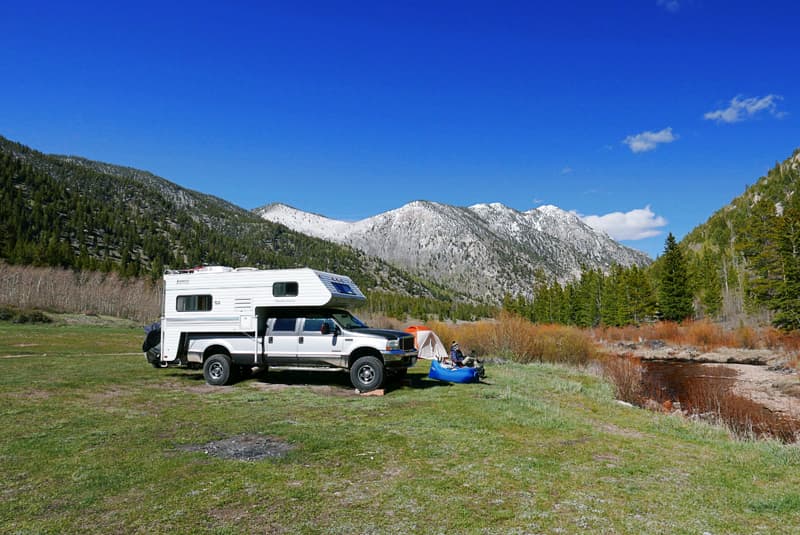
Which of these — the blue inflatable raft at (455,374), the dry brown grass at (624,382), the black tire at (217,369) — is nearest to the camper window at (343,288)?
the blue inflatable raft at (455,374)

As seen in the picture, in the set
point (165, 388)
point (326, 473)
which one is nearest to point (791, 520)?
→ point (326, 473)

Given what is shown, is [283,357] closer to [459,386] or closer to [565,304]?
[459,386]

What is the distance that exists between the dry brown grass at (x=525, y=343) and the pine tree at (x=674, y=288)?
35.1 m

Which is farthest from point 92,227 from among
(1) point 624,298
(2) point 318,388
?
(2) point 318,388

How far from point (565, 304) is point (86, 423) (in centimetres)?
8960

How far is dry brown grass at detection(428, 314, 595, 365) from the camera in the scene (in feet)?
98.2

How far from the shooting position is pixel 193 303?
15812 millimetres

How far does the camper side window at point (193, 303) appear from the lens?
15.7m

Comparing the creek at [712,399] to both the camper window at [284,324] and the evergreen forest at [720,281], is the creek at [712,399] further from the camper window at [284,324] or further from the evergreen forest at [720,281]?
the evergreen forest at [720,281]

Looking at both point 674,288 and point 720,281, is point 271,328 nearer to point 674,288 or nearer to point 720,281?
point 674,288

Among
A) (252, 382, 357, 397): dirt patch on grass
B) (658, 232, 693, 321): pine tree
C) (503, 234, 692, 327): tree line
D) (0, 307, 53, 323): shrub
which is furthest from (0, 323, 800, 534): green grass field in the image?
(658, 232, 693, 321): pine tree

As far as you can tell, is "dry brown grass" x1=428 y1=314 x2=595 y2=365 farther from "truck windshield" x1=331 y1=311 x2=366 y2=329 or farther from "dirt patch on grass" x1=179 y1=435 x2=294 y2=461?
"dirt patch on grass" x1=179 y1=435 x2=294 y2=461

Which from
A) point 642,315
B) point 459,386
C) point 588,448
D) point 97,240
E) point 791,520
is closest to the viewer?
point 791,520

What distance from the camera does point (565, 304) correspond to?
91.0 meters
